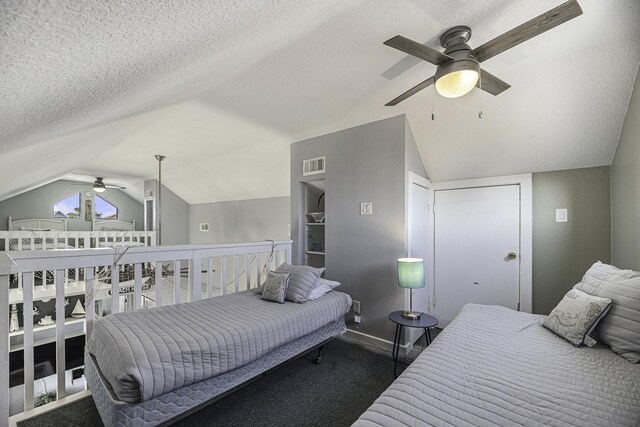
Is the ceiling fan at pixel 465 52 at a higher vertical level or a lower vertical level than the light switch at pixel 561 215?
higher

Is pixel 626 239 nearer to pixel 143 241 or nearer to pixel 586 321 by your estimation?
pixel 586 321

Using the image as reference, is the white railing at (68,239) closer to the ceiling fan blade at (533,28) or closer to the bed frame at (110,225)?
the bed frame at (110,225)

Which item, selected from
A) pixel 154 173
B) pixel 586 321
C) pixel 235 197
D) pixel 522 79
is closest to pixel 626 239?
pixel 586 321

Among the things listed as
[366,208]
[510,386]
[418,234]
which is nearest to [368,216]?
[366,208]

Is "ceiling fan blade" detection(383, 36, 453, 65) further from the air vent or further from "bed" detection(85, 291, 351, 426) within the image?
the air vent

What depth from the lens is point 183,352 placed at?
152 cm

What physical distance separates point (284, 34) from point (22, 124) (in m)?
1.49

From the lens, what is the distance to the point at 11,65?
0.87m

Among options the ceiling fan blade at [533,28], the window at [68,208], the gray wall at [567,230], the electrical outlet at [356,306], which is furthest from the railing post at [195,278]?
the window at [68,208]

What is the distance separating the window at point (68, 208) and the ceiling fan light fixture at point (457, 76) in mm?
8238

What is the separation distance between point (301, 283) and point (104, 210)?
23.1 feet

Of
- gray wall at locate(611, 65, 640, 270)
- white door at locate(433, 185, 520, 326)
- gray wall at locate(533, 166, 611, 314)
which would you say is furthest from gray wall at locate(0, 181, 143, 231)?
gray wall at locate(611, 65, 640, 270)

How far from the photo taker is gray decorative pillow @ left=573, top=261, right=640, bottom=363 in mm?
1418

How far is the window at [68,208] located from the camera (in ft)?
20.7
